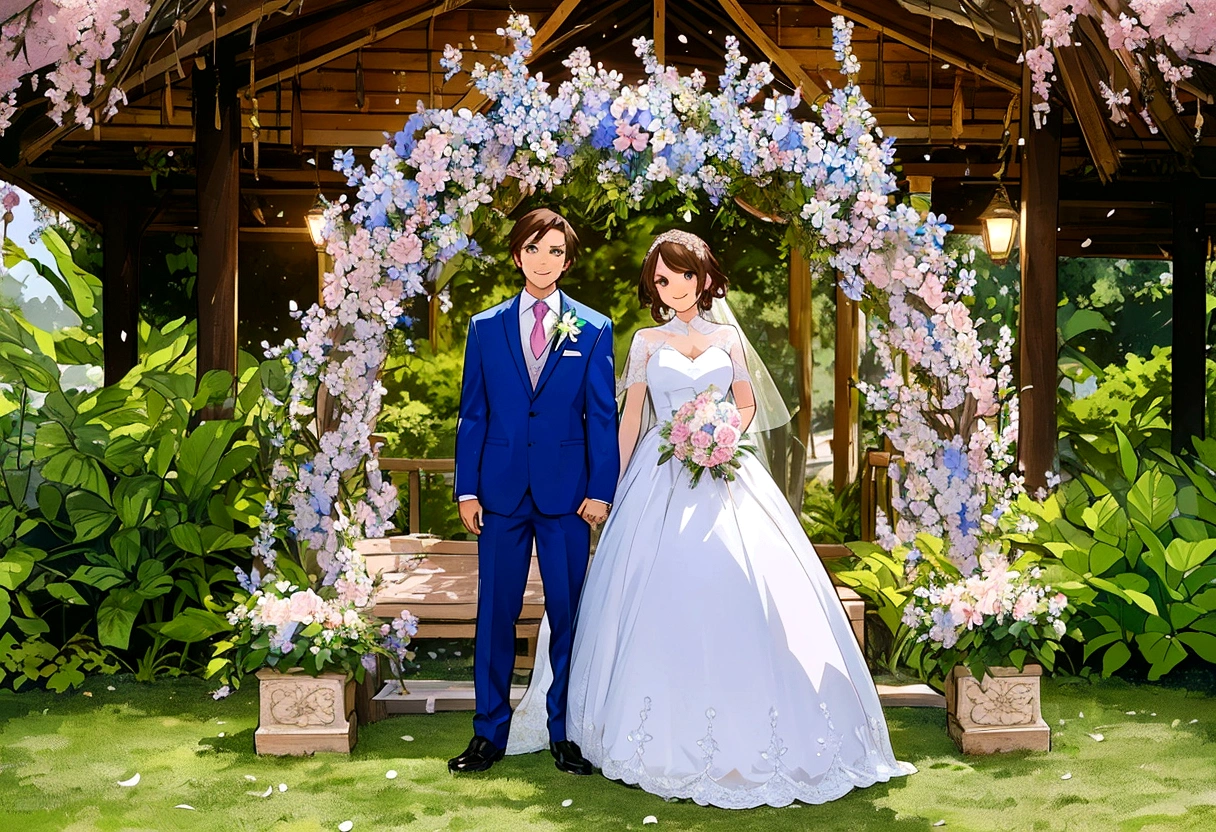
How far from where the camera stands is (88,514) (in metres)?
6.06

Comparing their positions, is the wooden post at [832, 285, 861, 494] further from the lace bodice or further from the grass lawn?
the lace bodice

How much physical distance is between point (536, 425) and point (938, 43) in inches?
166

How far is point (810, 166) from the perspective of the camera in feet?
16.2

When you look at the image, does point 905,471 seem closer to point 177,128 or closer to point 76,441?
point 76,441

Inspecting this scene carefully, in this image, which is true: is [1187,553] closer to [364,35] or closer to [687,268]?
[687,268]

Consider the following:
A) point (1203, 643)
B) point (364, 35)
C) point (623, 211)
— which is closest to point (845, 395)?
point (1203, 643)

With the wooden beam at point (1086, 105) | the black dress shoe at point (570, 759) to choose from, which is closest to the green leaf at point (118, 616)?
the black dress shoe at point (570, 759)

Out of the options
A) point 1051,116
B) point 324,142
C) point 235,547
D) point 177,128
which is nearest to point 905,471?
point 1051,116

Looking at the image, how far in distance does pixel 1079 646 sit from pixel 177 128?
718 cm

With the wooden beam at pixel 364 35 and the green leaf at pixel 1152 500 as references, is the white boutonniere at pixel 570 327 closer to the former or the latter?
the wooden beam at pixel 364 35

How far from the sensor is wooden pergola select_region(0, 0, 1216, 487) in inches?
246

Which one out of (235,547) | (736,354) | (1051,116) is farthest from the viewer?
(1051,116)

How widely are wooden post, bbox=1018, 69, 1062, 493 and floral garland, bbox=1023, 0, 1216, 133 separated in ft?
2.22

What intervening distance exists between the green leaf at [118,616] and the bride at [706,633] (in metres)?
2.62
